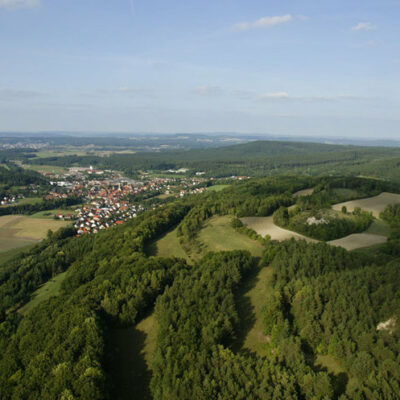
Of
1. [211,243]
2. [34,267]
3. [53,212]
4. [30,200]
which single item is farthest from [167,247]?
[30,200]

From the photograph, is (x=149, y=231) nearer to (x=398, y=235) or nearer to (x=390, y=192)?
(x=398, y=235)

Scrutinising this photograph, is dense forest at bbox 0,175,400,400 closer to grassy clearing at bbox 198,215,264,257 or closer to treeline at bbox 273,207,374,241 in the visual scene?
grassy clearing at bbox 198,215,264,257

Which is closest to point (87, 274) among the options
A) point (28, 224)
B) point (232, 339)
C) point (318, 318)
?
point (232, 339)

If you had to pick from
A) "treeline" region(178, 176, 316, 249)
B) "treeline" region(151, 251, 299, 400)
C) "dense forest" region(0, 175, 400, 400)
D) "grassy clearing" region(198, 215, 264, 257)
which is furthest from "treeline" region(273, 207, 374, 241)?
"treeline" region(151, 251, 299, 400)

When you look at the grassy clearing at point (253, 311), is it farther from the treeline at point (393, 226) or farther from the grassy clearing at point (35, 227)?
the grassy clearing at point (35, 227)

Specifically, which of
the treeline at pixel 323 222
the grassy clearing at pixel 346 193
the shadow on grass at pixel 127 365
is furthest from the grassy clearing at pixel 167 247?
the grassy clearing at pixel 346 193
